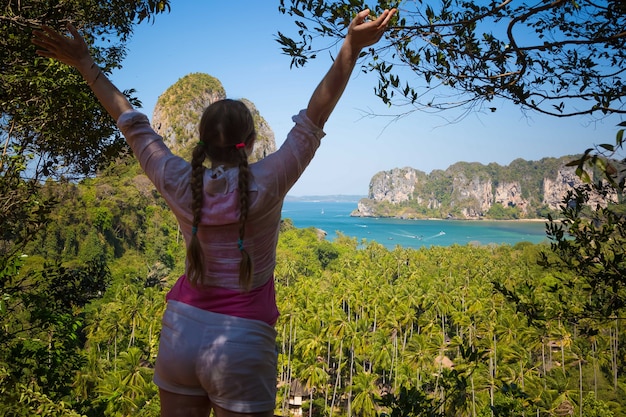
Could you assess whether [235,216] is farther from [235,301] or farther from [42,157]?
[42,157]

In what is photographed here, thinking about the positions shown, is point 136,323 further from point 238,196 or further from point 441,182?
point 441,182

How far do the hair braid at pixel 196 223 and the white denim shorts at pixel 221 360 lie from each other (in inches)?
3.1

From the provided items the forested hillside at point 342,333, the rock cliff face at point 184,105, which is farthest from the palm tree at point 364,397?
the rock cliff face at point 184,105

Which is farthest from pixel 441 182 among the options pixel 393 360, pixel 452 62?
pixel 452 62

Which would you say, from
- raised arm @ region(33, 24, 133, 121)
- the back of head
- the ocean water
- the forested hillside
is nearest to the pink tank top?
the back of head

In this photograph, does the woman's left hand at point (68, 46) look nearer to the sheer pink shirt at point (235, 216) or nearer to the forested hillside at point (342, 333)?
the sheer pink shirt at point (235, 216)

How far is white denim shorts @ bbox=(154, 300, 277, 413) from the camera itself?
3.02 feet

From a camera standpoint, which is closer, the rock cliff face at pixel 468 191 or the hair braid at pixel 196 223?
the hair braid at pixel 196 223

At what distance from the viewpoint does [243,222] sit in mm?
933

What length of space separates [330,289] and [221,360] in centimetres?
3243

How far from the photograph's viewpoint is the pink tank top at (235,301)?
3.16ft

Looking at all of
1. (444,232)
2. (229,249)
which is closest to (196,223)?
(229,249)

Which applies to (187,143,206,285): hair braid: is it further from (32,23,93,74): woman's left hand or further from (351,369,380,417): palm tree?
(351,369,380,417): palm tree

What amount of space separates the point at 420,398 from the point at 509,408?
528mm
